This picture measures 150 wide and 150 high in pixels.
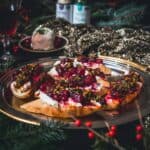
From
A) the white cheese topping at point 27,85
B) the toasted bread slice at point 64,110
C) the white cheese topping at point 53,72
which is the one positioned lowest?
the toasted bread slice at point 64,110

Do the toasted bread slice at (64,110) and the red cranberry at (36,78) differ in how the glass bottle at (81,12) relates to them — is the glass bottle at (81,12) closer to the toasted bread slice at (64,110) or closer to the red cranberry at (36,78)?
the red cranberry at (36,78)

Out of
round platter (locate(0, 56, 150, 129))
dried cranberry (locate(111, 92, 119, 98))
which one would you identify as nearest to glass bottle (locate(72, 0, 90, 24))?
round platter (locate(0, 56, 150, 129))

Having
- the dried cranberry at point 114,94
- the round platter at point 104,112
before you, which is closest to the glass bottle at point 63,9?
the round platter at point 104,112

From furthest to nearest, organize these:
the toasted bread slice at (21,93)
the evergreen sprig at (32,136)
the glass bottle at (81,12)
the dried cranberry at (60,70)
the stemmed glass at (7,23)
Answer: the glass bottle at (81,12) → the stemmed glass at (7,23) → the dried cranberry at (60,70) → the toasted bread slice at (21,93) → the evergreen sprig at (32,136)

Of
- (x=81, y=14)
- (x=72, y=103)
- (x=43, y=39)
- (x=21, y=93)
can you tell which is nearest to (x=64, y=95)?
(x=72, y=103)

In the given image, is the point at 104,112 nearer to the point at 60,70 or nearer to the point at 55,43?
the point at 60,70

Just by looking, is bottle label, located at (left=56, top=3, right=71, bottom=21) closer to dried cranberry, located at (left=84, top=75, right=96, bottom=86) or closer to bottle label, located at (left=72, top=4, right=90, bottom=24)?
bottle label, located at (left=72, top=4, right=90, bottom=24)

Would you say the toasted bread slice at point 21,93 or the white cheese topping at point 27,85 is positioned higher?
the white cheese topping at point 27,85
